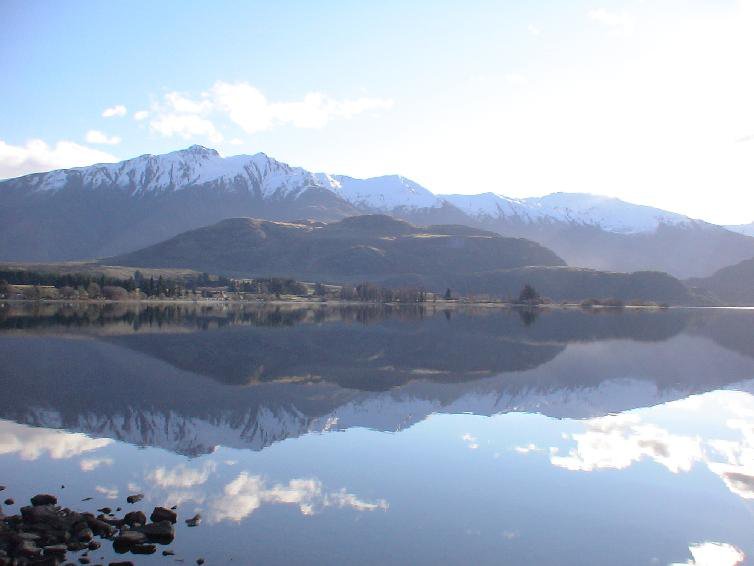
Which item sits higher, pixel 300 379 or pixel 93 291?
pixel 93 291

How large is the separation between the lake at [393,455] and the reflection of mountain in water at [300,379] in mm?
226

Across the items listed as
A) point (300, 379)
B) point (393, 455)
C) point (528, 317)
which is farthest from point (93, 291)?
point (393, 455)

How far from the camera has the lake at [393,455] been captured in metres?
16.5

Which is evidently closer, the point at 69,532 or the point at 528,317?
the point at 69,532

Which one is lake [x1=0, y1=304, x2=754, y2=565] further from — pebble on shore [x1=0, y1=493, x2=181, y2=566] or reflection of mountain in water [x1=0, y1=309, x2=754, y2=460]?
pebble on shore [x1=0, y1=493, x2=181, y2=566]

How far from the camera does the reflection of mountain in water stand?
2909 centimetres

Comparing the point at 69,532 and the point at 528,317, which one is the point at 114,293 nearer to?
the point at 528,317

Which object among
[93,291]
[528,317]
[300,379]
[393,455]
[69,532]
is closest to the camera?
[69,532]

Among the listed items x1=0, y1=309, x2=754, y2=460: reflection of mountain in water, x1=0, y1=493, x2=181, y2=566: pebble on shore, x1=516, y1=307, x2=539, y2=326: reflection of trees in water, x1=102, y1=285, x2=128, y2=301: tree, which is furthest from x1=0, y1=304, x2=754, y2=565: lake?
x1=102, y1=285, x2=128, y2=301: tree

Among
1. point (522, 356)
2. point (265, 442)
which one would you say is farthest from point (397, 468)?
point (522, 356)

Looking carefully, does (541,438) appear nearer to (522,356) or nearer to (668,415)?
(668,415)

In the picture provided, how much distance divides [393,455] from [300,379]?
60.6ft

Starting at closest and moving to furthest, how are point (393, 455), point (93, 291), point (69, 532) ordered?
1. point (69, 532)
2. point (393, 455)
3. point (93, 291)

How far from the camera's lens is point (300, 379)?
41844 millimetres
